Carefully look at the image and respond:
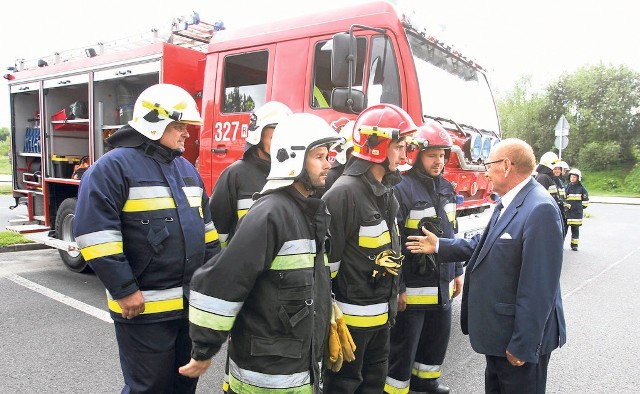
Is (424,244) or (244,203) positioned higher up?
(244,203)

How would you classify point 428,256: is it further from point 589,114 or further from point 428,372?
point 589,114

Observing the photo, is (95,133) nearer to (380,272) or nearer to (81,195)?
(81,195)

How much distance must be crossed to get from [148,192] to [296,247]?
909mm

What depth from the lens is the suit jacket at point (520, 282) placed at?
209 centimetres

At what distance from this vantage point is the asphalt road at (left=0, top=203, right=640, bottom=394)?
3.43 m

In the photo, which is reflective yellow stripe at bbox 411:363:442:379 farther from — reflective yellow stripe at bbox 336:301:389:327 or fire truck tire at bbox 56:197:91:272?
fire truck tire at bbox 56:197:91:272

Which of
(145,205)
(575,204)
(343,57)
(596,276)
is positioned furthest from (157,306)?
(575,204)

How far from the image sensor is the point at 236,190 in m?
3.21

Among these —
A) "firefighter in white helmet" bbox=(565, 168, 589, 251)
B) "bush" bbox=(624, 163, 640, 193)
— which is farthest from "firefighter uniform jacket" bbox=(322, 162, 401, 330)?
"bush" bbox=(624, 163, 640, 193)

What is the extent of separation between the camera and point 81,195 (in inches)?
90.0

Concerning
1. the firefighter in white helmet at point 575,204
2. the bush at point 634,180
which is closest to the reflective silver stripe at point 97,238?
the firefighter in white helmet at point 575,204

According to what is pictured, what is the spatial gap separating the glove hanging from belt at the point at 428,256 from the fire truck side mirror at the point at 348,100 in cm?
113

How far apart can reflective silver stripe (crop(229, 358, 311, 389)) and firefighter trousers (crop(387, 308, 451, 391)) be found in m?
1.29

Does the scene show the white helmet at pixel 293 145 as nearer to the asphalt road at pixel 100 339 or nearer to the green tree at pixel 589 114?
the asphalt road at pixel 100 339
